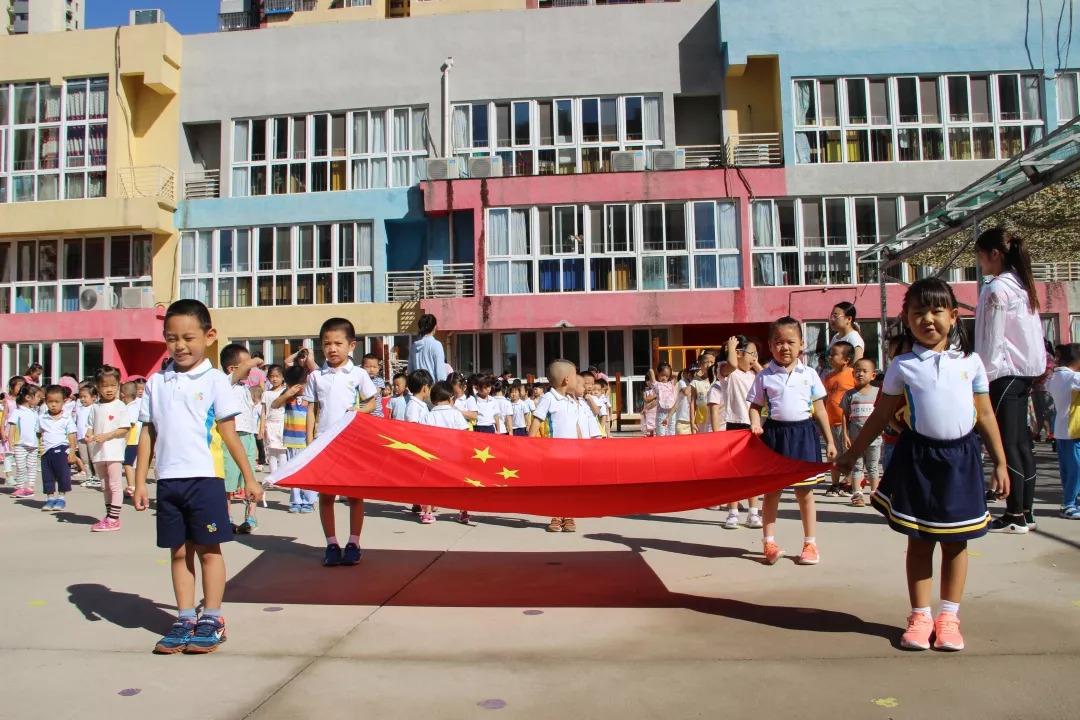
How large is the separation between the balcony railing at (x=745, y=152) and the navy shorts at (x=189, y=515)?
2291cm

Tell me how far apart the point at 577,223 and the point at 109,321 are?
14276 millimetres

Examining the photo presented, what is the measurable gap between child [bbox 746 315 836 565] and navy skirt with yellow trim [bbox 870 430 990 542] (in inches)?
72.9

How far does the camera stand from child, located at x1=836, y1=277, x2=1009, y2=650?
13.5 feet

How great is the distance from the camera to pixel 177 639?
4234 millimetres

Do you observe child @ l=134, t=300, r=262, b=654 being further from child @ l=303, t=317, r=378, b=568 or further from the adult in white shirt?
the adult in white shirt

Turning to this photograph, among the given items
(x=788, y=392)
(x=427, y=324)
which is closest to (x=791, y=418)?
(x=788, y=392)

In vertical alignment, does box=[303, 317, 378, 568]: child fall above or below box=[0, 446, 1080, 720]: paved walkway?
above

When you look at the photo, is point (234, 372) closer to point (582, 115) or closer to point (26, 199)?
point (582, 115)

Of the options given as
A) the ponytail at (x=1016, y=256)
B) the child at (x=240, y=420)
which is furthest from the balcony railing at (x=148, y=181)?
the ponytail at (x=1016, y=256)

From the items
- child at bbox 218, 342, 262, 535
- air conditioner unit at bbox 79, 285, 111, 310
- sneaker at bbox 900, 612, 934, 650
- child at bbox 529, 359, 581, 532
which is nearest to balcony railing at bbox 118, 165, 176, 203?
air conditioner unit at bbox 79, 285, 111, 310

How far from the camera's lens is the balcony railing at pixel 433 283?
2616 cm

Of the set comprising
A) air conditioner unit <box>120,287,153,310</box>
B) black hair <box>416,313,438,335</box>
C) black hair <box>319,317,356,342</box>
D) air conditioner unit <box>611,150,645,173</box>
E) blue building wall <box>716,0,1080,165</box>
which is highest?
blue building wall <box>716,0,1080,165</box>

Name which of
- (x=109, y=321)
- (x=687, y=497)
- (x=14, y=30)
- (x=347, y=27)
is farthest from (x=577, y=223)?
(x=14, y=30)

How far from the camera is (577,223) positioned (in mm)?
25594
